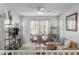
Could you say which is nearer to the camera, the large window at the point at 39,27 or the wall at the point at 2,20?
the wall at the point at 2,20

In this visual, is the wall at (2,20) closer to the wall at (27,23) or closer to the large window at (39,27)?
the wall at (27,23)

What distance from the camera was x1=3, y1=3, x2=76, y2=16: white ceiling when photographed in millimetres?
2057

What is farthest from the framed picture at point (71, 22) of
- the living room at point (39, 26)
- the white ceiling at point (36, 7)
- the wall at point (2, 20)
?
the wall at point (2, 20)

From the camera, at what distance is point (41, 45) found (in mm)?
2164

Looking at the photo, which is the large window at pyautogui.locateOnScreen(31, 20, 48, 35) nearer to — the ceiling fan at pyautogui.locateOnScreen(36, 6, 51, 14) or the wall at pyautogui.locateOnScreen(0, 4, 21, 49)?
the ceiling fan at pyautogui.locateOnScreen(36, 6, 51, 14)

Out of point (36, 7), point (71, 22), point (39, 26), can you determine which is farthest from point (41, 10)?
point (71, 22)

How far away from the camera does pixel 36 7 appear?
6.92 ft

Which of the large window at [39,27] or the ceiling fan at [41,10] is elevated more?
the ceiling fan at [41,10]

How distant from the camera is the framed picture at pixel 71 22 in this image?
2129 millimetres

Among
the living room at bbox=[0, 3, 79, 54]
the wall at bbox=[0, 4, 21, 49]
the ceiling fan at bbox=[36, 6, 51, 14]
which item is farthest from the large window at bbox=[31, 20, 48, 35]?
the wall at bbox=[0, 4, 21, 49]

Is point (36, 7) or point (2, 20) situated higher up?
point (36, 7)

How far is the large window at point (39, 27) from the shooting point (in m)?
2.18

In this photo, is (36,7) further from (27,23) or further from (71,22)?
(71,22)

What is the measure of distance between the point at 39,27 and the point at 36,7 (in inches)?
14.8
